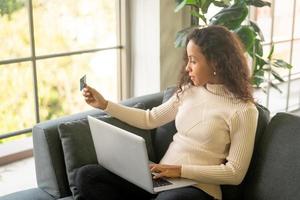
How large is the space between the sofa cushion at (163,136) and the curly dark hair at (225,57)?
1.32ft

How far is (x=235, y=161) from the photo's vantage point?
1.70 metres

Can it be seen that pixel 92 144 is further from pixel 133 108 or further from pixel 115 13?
pixel 115 13

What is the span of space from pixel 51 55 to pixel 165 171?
124 cm

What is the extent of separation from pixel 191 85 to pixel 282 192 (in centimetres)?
58

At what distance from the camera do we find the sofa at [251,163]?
173 centimetres


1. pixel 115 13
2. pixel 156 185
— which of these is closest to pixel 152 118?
pixel 156 185

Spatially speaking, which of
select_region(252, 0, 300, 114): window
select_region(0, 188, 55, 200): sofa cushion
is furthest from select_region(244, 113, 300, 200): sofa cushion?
select_region(252, 0, 300, 114): window

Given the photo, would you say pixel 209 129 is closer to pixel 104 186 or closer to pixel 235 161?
pixel 235 161

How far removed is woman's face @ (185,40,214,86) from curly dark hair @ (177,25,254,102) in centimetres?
2

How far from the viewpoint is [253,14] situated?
143 inches

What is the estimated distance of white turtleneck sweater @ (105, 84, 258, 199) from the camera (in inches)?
67.1

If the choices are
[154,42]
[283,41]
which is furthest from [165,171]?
[283,41]

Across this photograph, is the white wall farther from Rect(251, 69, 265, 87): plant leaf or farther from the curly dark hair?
the curly dark hair

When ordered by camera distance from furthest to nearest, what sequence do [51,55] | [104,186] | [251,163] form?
[51,55] → [251,163] → [104,186]
